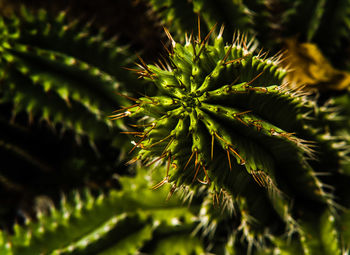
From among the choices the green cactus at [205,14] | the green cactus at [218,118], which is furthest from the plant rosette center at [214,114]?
the green cactus at [205,14]

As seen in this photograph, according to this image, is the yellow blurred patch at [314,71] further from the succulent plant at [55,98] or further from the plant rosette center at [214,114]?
the succulent plant at [55,98]

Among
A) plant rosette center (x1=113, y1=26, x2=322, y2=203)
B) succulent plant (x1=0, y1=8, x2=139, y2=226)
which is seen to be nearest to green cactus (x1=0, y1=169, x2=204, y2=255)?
succulent plant (x1=0, y1=8, x2=139, y2=226)

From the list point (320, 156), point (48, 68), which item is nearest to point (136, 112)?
point (48, 68)

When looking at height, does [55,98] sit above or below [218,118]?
below

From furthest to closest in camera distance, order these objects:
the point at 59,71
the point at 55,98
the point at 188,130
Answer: the point at 55,98
the point at 59,71
the point at 188,130

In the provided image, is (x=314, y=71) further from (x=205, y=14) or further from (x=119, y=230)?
(x=119, y=230)

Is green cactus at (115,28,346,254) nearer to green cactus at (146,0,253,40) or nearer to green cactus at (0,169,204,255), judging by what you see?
green cactus at (146,0,253,40)

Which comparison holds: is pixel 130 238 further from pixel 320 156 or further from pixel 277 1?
pixel 277 1

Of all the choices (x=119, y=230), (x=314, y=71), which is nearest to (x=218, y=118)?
(x=119, y=230)
